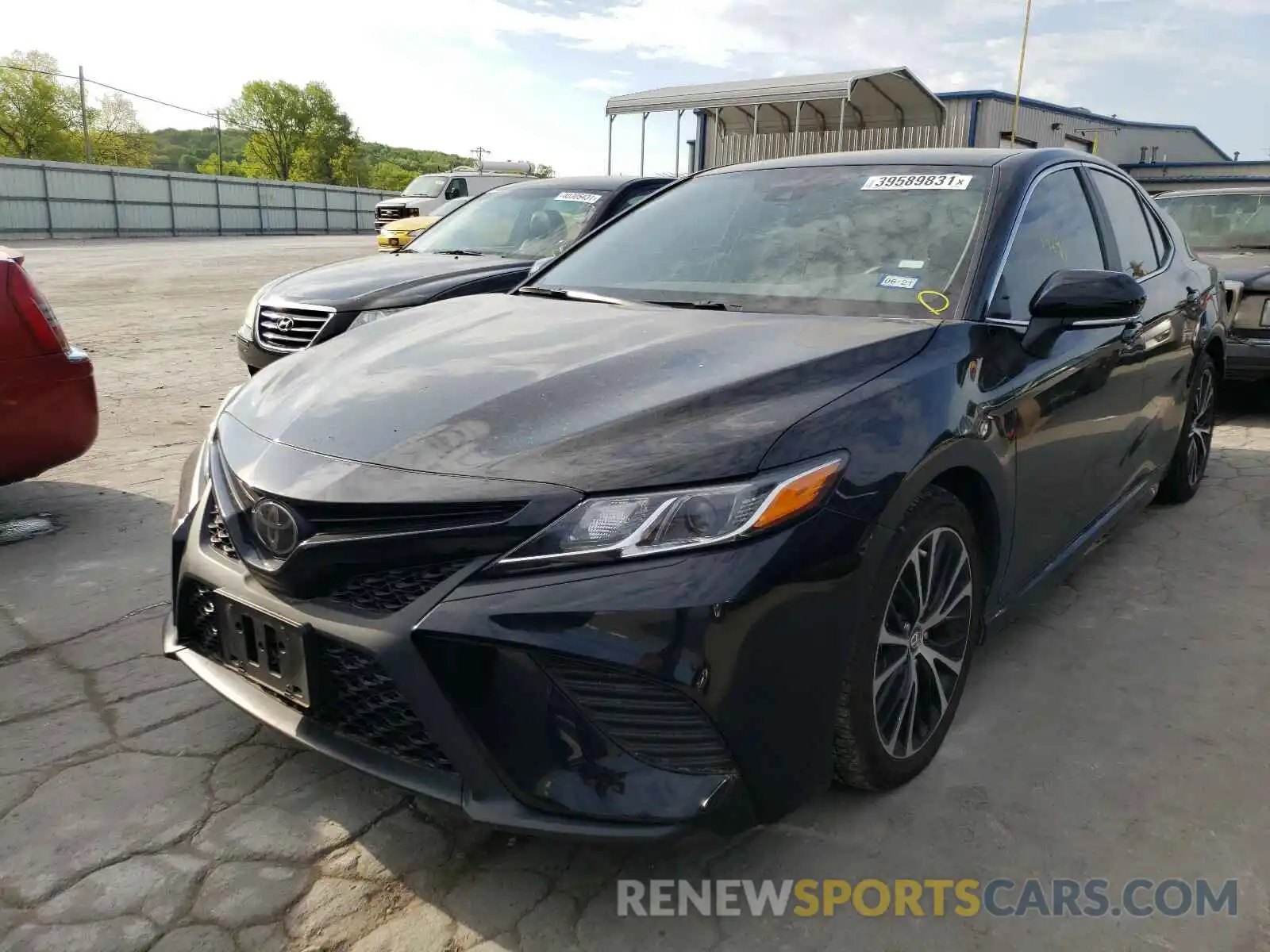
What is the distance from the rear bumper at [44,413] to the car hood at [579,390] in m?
1.60

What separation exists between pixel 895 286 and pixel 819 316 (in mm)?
240

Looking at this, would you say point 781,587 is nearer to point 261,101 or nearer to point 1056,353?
point 1056,353

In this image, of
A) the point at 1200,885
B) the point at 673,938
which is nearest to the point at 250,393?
the point at 673,938

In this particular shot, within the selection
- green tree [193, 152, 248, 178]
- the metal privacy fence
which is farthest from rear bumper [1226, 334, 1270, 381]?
green tree [193, 152, 248, 178]

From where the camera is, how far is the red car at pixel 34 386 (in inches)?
142

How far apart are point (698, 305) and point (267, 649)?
1467mm

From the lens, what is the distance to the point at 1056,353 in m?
2.67

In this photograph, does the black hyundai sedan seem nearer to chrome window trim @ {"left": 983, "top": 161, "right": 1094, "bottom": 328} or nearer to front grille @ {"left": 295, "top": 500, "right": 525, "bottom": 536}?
chrome window trim @ {"left": 983, "top": 161, "right": 1094, "bottom": 328}

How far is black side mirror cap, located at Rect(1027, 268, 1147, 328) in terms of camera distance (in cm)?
250

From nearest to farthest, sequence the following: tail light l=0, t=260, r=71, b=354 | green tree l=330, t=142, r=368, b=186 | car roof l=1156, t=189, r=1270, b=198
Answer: tail light l=0, t=260, r=71, b=354
car roof l=1156, t=189, r=1270, b=198
green tree l=330, t=142, r=368, b=186

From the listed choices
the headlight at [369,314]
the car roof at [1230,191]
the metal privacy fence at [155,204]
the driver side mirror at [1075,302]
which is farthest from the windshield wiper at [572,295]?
the metal privacy fence at [155,204]

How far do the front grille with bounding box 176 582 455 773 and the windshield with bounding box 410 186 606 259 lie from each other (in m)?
4.88

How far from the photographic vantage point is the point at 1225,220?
7.35m

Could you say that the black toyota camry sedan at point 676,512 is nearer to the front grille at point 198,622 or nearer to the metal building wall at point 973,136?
the front grille at point 198,622
